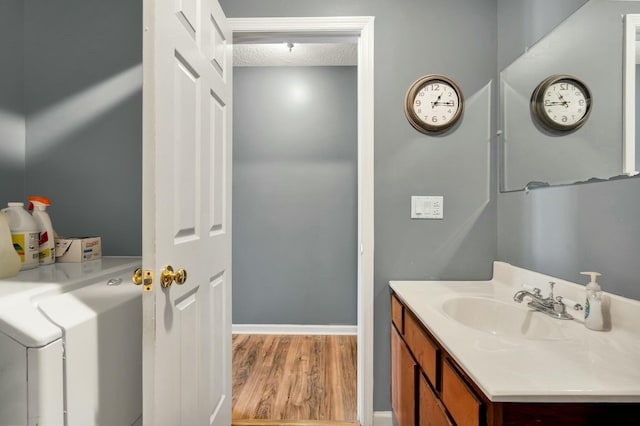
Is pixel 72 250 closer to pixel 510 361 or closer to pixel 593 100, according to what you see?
pixel 510 361

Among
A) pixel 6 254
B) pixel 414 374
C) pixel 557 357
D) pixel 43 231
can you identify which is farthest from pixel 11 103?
pixel 557 357

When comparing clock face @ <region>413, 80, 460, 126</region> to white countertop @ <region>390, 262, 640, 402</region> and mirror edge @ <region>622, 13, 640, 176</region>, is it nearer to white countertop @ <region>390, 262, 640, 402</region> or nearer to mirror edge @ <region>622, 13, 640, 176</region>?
mirror edge @ <region>622, 13, 640, 176</region>

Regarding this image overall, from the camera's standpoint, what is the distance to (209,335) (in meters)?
1.29

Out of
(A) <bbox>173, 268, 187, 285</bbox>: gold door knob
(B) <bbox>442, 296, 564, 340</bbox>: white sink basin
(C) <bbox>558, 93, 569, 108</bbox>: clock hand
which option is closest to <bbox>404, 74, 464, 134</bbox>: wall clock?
(C) <bbox>558, 93, 569, 108</bbox>: clock hand

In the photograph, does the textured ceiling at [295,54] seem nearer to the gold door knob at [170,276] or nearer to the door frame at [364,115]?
the door frame at [364,115]

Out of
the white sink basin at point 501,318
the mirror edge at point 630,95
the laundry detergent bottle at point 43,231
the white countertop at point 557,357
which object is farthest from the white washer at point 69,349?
the mirror edge at point 630,95

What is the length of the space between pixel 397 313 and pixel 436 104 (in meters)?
1.14

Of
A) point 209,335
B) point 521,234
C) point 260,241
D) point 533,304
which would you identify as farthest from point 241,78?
point 533,304

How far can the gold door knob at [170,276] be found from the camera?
89 centimetres

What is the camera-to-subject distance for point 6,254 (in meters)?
1.00

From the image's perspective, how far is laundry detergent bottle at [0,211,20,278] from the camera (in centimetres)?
99

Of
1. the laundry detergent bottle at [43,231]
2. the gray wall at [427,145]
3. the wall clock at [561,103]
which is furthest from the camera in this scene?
the gray wall at [427,145]

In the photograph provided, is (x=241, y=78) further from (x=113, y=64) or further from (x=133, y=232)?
(x=133, y=232)

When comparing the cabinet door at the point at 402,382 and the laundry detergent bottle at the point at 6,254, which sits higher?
the laundry detergent bottle at the point at 6,254
